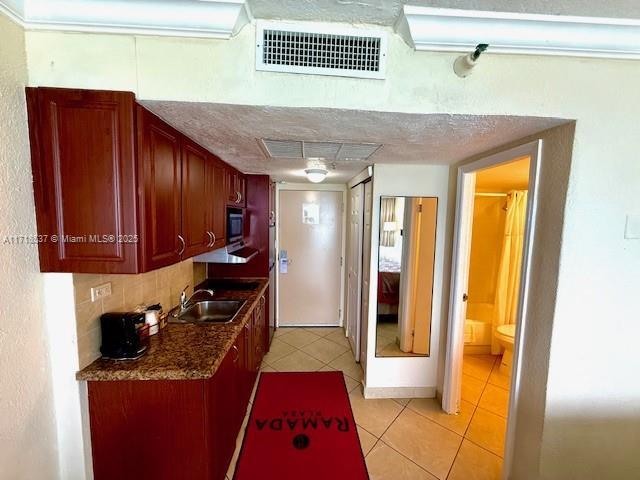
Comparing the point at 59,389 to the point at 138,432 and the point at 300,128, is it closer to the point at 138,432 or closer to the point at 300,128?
the point at 138,432

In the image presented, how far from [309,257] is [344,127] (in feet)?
8.50

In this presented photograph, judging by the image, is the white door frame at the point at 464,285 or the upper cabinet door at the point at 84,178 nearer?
the upper cabinet door at the point at 84,178

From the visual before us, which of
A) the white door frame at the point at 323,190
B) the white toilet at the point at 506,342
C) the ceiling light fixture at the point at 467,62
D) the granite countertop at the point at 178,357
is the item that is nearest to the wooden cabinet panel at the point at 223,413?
the granite countertop at the point at 178,357

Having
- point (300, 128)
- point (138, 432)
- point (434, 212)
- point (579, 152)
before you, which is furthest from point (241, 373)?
point (579, 152)

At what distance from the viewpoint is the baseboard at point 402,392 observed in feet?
7.54

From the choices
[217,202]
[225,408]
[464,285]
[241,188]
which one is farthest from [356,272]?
[225,408]

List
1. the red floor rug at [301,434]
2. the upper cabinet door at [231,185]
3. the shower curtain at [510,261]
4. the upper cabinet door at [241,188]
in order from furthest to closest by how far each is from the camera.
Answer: the shower curtain at [510,261], the upper cabinet door at [241,188], the upper cabinet door at [231,185], the red floor rug at [301,434]

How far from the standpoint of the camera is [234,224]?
233 centimetres

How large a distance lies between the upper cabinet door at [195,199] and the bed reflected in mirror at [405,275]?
1406mm

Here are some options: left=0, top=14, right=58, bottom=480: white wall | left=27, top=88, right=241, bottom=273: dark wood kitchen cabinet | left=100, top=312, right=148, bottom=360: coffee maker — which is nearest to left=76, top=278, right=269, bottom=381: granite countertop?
left=100, top=312, right=148, bottom=360: coffee maker

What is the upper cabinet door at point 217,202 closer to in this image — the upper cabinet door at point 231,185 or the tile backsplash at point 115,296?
the upper cabinet door at point 231,185

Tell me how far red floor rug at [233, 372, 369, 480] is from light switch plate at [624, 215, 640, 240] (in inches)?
75.9

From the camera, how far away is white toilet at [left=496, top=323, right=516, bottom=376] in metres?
2.54

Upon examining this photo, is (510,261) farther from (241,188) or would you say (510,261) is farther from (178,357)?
(178,357)
